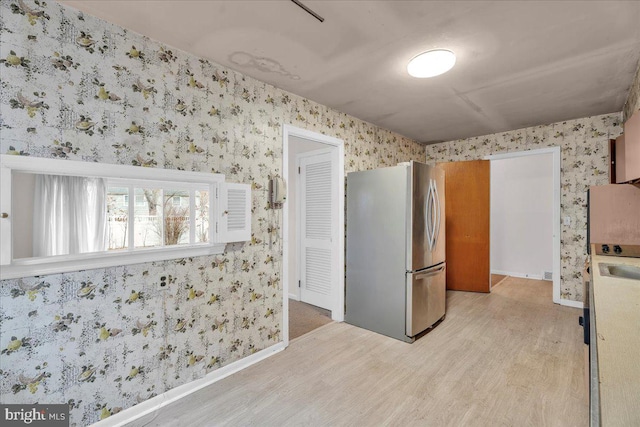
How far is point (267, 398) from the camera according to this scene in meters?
2.01

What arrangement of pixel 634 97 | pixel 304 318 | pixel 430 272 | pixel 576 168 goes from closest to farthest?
pixel 634 97 → pixel 430 272 → pixel 304 318 → pixel 576 168

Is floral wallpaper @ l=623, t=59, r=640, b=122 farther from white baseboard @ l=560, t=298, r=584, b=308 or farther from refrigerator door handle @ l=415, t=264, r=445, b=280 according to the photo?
white baseboard @ l=560, t=298, r=584, b=308

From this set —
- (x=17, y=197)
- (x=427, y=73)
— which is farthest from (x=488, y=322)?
(x=17, y=197)

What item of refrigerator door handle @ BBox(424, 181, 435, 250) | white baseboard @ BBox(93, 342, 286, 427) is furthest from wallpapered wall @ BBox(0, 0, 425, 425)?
refrigerator door handle @ BBox(424, 181, 435, 250)

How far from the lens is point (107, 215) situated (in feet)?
5.90

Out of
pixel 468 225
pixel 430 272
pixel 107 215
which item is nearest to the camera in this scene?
pixel 107 215

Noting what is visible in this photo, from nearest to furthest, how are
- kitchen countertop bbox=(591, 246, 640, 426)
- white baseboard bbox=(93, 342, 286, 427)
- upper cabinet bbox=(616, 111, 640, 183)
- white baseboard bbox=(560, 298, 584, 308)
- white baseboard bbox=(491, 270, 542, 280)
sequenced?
kitchen countertop bbox=(591, 246, 640, 426) → white baseboard bbox=(93, 342, 286, 427) → upper cabinet bbox=(616, 111, 640, 183) → white baseboard bbox=(560, 298, 584, 308) → white baseboard bbox=(491, 270, 542, 280)

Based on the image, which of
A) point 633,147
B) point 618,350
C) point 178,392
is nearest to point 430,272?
point 633,147

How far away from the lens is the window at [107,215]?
1507 millimetres

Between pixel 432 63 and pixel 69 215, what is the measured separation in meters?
2.59

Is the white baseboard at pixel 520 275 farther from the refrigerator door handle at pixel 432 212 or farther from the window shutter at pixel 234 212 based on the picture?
the window shutter at pixel 234 212

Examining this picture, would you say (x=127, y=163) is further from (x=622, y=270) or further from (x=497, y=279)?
(x=497, y=279)

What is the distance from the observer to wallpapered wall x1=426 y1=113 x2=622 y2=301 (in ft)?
11.5

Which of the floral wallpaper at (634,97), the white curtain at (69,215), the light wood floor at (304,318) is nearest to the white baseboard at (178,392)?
the light wood floor at (304,318)
